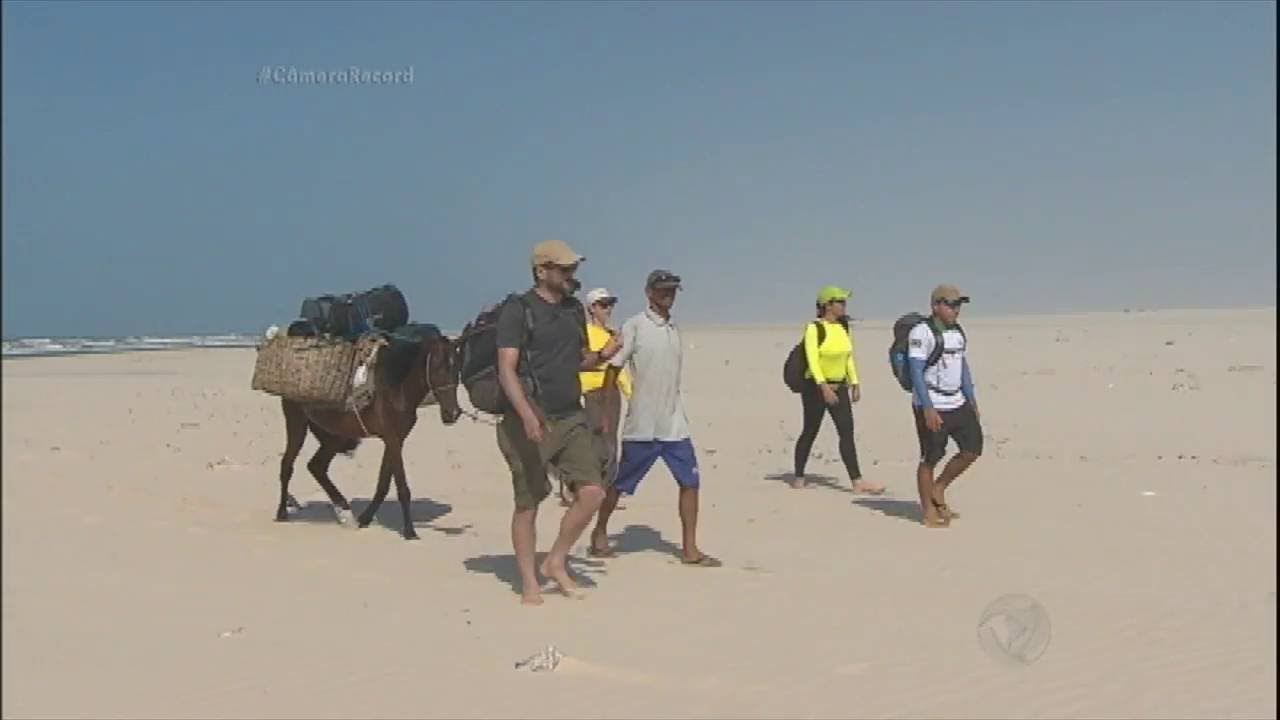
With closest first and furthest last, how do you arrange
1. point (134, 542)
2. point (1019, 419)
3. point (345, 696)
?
point (345, 696) → point (134, 542) → point (1019, 419)

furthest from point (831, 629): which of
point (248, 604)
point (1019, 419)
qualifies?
point (1019, 419)

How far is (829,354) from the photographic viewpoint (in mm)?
13219

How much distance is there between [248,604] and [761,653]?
306 centimetres

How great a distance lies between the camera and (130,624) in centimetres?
732

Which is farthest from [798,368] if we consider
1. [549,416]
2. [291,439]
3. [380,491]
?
[549,416]

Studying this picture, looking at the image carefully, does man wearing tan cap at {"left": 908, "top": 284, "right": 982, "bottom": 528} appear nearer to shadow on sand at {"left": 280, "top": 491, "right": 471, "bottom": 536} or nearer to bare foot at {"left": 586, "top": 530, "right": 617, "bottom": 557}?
bare foot at {"left": 586, "top": 530, "right": 617, "bottom": 557}

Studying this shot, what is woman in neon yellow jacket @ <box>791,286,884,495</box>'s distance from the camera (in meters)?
13.2

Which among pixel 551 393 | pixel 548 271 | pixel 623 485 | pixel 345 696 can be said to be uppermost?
pixel 548 271

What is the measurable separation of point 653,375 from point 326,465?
12.5 ft

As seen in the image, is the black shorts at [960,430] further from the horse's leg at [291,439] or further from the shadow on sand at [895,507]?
the horse's leg at [291,439]

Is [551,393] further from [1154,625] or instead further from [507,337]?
[1154,625]

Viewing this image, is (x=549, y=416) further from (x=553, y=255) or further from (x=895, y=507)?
(x=895, y=507)

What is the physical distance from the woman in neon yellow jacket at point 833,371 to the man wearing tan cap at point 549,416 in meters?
5.40

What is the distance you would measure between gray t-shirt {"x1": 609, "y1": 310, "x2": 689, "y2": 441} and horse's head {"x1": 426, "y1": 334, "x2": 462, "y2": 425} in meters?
1.74
